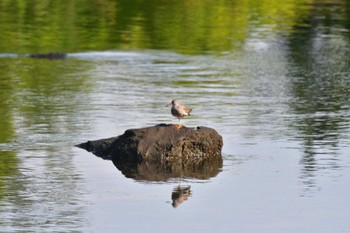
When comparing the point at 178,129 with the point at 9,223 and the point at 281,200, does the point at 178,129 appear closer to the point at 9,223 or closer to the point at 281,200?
the point at 281,200

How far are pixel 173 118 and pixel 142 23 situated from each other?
18.8 m

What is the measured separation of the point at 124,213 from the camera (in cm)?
1552

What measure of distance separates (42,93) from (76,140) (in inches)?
239

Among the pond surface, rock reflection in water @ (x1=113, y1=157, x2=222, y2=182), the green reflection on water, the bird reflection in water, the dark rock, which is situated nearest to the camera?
the pond surface

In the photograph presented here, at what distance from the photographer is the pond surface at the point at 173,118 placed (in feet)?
51.5

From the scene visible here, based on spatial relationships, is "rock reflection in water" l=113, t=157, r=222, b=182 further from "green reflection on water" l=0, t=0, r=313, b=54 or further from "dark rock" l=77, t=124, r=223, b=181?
"green reflection on water" l=0, t=0, r=313, b=54

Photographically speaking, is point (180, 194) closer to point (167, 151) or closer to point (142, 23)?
point (167, 151)

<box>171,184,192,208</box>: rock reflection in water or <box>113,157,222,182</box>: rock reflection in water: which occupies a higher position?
<box>171,184,192,208</box>: rock reflection in water

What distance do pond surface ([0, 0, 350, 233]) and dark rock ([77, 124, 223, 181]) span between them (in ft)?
1.28

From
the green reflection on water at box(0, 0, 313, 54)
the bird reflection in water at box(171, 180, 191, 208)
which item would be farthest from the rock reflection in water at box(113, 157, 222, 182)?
the green reflection on water at box(0, 0, 313, 54)

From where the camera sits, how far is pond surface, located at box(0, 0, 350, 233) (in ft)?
51.5

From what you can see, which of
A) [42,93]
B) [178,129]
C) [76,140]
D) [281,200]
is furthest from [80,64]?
[281,200]

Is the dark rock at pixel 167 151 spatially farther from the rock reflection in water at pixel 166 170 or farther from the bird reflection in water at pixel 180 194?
the bird reflection in water at pixel 180 194

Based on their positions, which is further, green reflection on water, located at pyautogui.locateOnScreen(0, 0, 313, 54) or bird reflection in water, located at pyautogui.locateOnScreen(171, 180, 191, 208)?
green reflection on water, located at pyautogui.locateOnScreen(0, 0, 313, 54)
